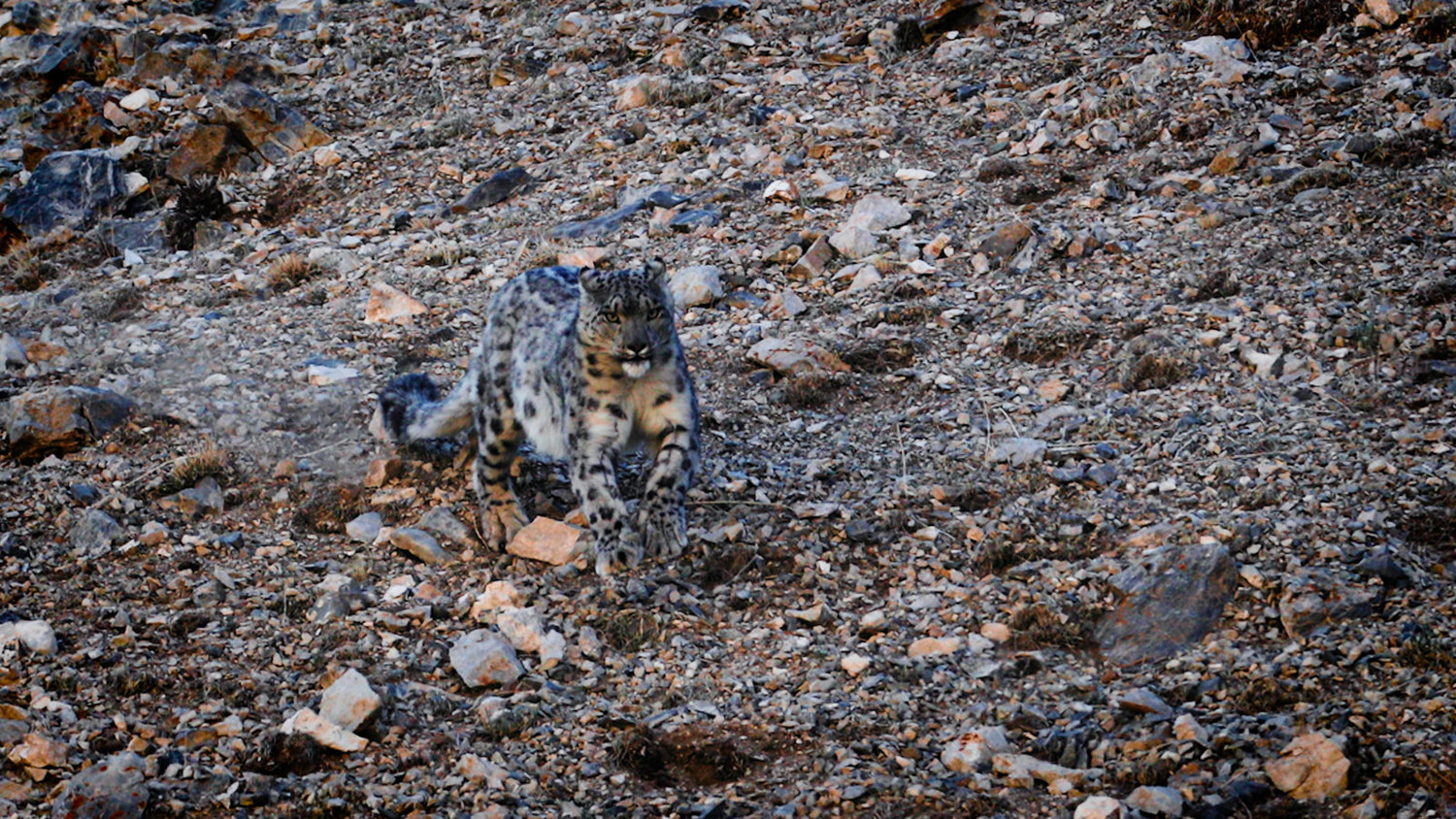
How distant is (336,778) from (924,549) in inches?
143

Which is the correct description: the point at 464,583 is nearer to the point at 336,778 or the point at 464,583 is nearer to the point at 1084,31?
the point at 336,778

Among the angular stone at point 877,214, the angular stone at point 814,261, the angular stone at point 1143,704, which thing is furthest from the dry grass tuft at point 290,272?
the angular stone at point 1143,704

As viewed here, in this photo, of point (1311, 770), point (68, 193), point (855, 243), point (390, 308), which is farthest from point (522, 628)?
point (68, 193)

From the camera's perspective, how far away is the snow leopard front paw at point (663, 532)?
8.10 metres

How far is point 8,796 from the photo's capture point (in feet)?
18.9

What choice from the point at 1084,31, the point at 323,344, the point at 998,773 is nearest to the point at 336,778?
the point at 998,773

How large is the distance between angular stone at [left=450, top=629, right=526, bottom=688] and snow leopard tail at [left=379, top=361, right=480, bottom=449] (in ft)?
8.62

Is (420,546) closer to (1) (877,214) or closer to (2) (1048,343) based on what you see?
(2) (1048,343)

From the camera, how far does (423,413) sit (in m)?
9.39

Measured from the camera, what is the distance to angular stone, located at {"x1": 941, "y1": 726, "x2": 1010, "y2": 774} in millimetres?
5988

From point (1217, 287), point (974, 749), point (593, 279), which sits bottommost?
point (1217, 287)

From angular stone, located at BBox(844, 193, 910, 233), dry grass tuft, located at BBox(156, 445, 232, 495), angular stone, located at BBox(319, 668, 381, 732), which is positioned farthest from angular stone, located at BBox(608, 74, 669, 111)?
angular stone, located at BBox(319, 668, 381, 732)

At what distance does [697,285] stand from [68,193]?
8.29 metres

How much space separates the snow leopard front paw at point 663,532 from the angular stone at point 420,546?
1.23m
